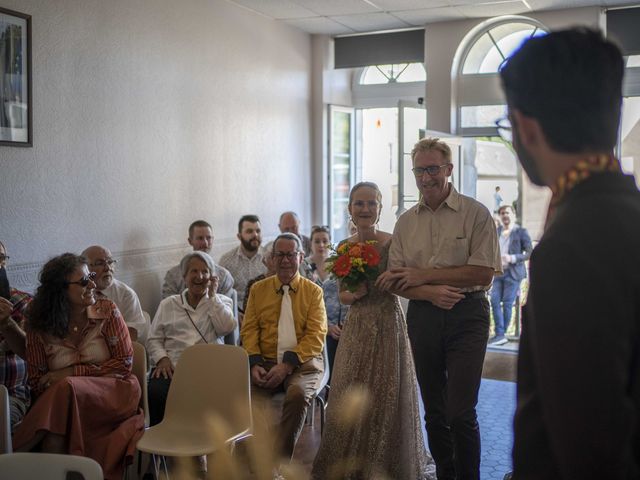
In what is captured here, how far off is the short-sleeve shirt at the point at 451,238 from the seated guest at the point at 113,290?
2.00 metres

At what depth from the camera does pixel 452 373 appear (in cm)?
330

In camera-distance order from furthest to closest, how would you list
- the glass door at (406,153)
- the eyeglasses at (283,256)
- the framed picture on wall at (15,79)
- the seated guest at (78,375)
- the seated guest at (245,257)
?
the glass door at (406,153)
the seated guest at (245,257)
the framed picture on wall at (15,79)
the eyeglasses at (283,256)
the seated guest at (78,375)

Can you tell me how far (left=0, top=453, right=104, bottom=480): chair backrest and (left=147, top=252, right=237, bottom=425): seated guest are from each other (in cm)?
218

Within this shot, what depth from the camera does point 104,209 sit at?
5.36 m

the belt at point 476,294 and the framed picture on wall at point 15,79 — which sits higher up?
the framed picture on wall at point 15,79

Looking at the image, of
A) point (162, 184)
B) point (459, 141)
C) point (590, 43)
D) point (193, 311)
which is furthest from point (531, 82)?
point (459, 141)

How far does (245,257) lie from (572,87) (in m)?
5.43

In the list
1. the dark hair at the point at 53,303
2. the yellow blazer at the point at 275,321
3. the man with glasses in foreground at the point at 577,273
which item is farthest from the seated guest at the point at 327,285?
the man with glasses in foreground at the point at 577,273

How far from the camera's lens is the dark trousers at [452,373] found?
3260 millimetres

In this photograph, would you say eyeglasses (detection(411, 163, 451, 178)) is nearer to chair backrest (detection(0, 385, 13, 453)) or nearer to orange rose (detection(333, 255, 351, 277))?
orange rose (detection(333, 255, 351, 277))

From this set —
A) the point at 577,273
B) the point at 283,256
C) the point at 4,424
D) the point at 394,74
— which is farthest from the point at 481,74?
the point at 577,273

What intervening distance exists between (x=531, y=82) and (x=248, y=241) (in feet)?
17.8

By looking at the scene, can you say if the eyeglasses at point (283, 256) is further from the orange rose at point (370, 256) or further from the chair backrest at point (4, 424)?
the chair backrest at point (4, 424)

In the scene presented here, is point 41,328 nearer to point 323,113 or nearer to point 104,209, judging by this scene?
point 104,209
